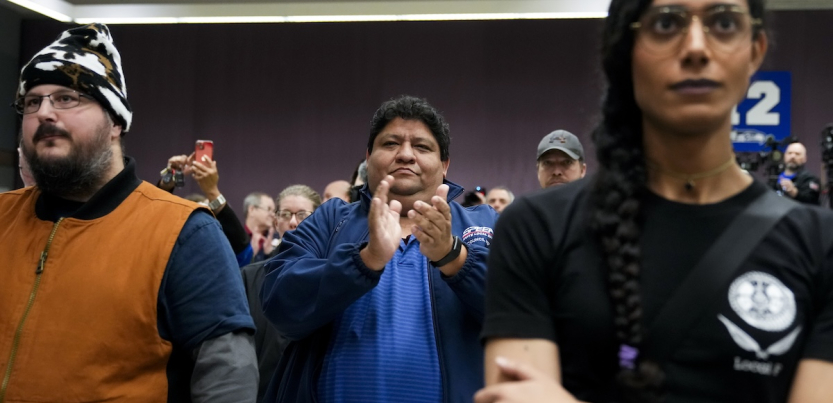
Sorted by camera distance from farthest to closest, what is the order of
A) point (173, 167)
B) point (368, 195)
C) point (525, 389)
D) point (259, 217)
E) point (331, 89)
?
point (331, 89) → point (259, 217) → point (173, 167) → point (368, 195) → point (525, 389)

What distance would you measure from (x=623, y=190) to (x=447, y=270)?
2.94 feet

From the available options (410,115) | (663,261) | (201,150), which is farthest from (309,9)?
(663,261)

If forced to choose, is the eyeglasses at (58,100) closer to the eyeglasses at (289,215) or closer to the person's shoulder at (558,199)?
the person's shoulder at (558,199)

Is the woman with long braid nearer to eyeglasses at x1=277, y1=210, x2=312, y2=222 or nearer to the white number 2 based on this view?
eyeglasses at x1=277, y1=210, x2=312, y2=222

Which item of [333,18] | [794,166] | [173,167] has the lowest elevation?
[173,167]

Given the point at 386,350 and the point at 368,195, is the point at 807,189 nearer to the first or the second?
the point at 368,195

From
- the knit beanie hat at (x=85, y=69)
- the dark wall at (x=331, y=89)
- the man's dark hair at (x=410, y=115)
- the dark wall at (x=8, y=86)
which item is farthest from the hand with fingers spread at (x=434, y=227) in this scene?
the dark wall at (x=8, y=86)

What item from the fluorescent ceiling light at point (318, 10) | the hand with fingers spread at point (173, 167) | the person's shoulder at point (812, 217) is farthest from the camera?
the fluorescent ceiling light at point (318, 10)

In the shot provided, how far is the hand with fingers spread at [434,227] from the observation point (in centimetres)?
203

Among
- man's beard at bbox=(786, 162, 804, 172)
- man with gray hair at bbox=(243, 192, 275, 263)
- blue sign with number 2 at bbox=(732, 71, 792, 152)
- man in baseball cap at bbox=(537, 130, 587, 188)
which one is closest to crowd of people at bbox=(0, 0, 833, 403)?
man in baseball cap at bbox=(537, 130, 587, 188)

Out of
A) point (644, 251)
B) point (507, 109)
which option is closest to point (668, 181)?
point (644, 251)

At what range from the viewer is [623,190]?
1.25 m

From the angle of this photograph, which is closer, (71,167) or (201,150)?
(71,167)

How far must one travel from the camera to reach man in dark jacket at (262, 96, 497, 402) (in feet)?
6.69
